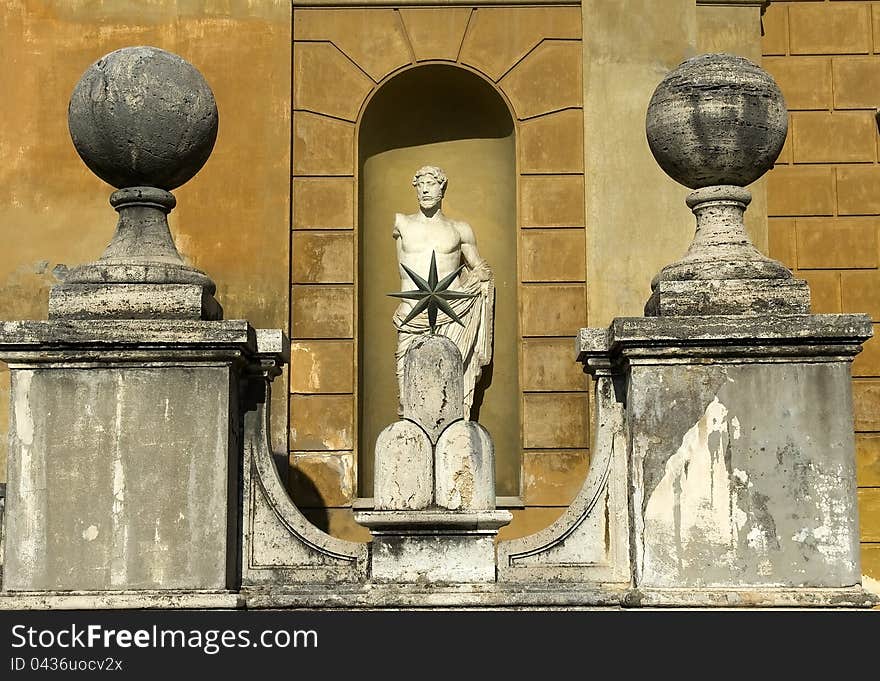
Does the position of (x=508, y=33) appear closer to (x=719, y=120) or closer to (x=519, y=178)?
(x=519, y=178)

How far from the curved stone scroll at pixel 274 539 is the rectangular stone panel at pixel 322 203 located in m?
6.64

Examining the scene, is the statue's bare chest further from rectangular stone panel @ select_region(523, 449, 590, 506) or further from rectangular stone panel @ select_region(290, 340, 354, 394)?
rectangular stone panel @ select_region(523, 449, 590, 506)

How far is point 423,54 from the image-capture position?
50.1 feet

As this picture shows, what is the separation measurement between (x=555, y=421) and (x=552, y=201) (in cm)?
206

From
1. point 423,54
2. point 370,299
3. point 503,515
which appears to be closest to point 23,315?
point 370,299

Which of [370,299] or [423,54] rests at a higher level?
[423,54]

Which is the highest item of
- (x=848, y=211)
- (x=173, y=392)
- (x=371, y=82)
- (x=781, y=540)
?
(x=371, y=82)

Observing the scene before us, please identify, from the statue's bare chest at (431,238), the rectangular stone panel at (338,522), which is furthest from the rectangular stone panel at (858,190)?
the rectangular stone panel at (338,522)

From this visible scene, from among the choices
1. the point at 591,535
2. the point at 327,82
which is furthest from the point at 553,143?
the point at 591,535

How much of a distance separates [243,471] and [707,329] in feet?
8.17

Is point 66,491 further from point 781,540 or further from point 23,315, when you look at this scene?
point 23,315

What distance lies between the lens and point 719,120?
27.5 ft

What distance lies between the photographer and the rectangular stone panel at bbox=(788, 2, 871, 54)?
50.6 ft

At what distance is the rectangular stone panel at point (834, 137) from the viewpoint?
49.9ft
